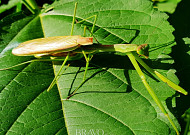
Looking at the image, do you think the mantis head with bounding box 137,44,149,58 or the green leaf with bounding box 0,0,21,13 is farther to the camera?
the green leaf with bounding box 0,0,21,13

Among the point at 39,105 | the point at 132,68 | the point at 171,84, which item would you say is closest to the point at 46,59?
the point at 39,105

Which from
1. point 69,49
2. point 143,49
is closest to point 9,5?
point 69,49

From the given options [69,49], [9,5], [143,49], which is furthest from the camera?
[9,5]

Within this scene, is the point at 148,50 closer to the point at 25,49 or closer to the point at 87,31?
the point at 87,31

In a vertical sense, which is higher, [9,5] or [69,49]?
[9,5]

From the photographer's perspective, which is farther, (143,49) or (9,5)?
(9,5)

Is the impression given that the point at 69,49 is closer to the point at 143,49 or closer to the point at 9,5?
the point at 143,49

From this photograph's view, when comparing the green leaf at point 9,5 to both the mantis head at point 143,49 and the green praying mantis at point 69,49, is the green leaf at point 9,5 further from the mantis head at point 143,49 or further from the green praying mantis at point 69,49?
the mantis head at point 143,49

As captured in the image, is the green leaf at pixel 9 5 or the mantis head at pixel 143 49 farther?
the green leaf at pixel 9 5

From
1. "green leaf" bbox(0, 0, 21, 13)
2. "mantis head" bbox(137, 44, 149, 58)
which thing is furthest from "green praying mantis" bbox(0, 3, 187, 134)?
"green leaf" bbox(0, 0, 21, 13)

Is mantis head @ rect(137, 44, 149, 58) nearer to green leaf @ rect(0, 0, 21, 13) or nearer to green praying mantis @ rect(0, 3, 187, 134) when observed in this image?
green praying mantis @ rect(0, 3, 187, 134)

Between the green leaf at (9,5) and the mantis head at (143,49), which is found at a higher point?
the green leaf at (9,5)

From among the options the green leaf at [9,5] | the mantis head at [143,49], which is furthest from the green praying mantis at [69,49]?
the green leaf at [9,5]
